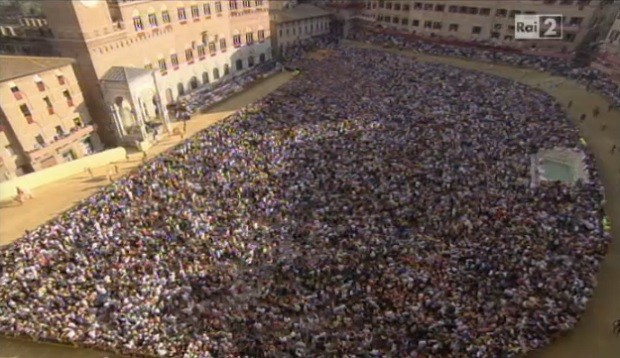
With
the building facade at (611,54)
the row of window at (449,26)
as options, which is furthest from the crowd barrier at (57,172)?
the building facade at (611,54)

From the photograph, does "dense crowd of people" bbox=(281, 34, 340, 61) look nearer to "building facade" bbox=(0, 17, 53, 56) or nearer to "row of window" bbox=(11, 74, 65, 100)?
"building facade" bbox=(0, 17, 53, 56)

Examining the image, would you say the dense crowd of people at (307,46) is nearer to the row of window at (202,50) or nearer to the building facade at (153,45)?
the building facade at (153,45)

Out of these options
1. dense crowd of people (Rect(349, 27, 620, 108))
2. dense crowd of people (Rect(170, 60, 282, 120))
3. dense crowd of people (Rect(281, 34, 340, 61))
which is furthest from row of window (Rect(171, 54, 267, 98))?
dense crowd of people (Rect(349, 27, 620, 108))

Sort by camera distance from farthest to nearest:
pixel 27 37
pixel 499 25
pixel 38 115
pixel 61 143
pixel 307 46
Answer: pixel 307 46
pixel 499 25
pixel 27 37
pixel 61 143
pixel 38 115

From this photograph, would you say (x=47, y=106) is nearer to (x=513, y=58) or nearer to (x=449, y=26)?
(x=513, y=58)

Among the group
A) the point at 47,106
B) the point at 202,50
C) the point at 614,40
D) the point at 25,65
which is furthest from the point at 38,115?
the point at 614,40
